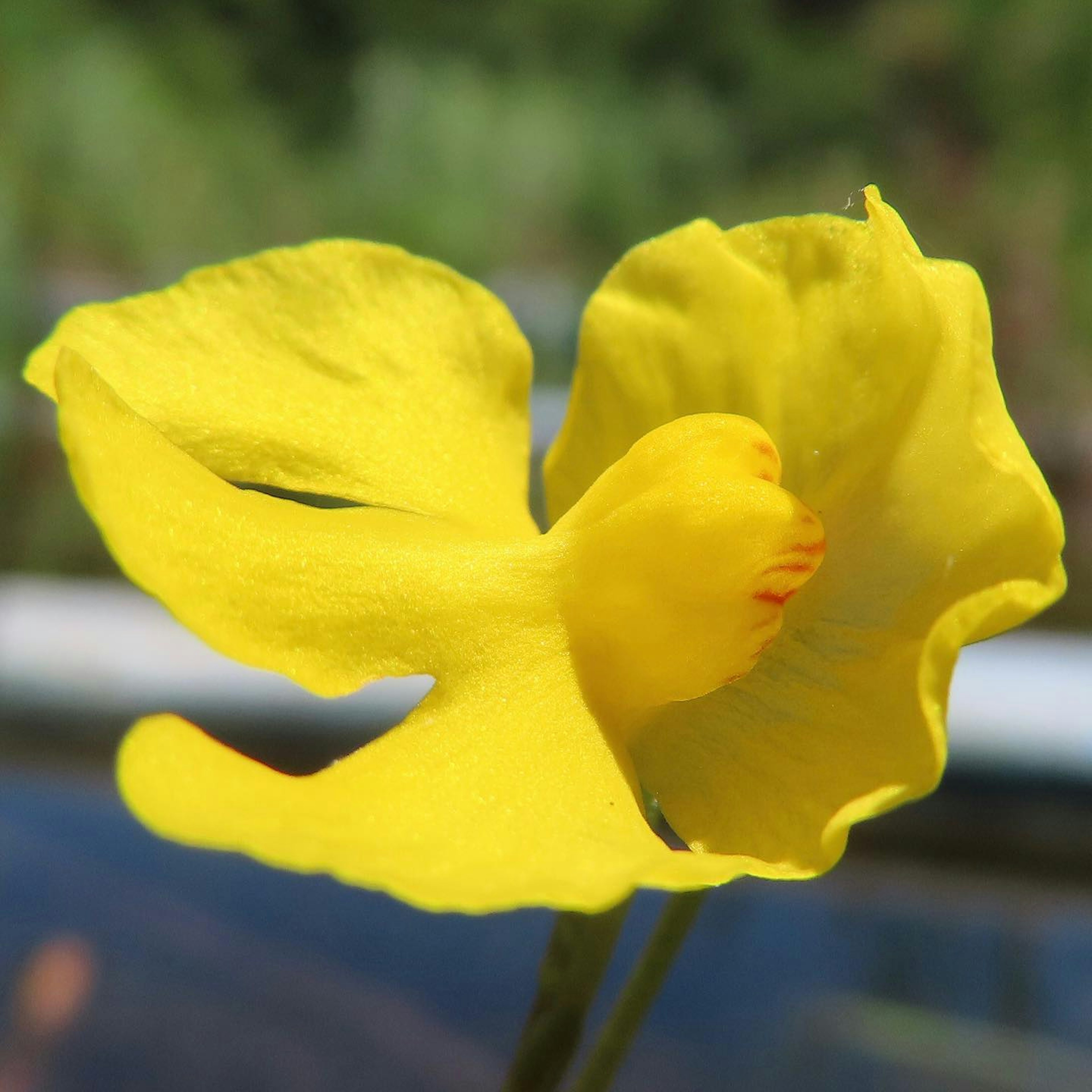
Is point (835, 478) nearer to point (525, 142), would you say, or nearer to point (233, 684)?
point (233, 684)

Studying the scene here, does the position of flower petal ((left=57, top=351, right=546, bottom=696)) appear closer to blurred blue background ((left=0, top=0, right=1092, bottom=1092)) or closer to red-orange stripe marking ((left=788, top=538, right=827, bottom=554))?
red-orange stripe marking ((left=788, top=538, right=827, bottom=554))

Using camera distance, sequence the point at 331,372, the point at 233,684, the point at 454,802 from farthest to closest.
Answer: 1. the point at 233,684
2. the point at 331,372
3. the point at 454,802

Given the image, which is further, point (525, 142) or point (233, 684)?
point (525, 142)

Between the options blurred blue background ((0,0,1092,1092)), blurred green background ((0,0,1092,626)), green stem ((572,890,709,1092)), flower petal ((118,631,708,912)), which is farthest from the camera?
blurred green background ((0,0,1092,626))

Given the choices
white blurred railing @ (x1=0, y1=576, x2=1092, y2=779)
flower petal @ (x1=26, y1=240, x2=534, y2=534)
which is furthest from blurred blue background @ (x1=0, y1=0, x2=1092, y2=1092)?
flower petal @ (x1=26, y1=240, x2=534, y2=534)

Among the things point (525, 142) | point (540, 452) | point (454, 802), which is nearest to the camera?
point (454, 802)

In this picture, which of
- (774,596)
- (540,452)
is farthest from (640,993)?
(540,452)

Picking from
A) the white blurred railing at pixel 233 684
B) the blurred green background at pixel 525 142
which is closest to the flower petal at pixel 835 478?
the white blurred railing at pixel 233 684
